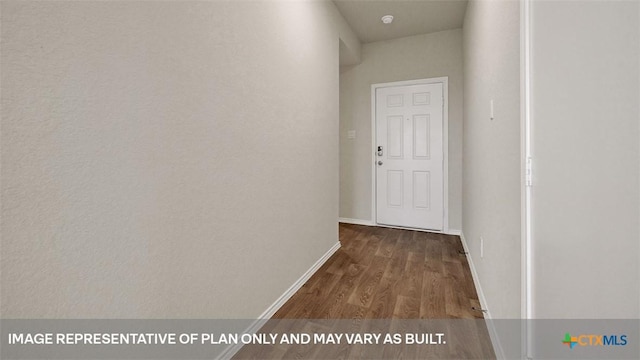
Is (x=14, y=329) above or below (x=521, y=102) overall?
below

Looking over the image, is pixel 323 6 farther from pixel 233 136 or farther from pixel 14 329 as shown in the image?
pixel 14 329

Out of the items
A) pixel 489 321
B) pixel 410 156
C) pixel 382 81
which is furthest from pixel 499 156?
pixel 382 81

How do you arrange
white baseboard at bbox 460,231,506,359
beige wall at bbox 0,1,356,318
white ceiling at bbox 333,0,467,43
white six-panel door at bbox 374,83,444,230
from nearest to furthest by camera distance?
beige wall at bbox 0,1,356,318 < white baseboard at bbox 460,231,506,359 < white ceiling at bbox 333,0,467,43 < white six-panel door at bbox 374,83,444,230

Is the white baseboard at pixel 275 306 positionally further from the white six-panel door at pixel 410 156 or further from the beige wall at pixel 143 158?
the white six-panel door at pixel 410 156

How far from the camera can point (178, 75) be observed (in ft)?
3.66

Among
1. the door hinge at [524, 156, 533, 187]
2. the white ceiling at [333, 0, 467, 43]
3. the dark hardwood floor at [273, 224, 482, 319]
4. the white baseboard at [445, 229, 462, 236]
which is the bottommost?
the dark hardwood floor at [273, 224, 482, 319]

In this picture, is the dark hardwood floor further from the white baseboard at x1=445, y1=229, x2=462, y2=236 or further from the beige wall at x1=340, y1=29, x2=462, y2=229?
the beige wall at x1=340, y1=29, x2=462, y2=229

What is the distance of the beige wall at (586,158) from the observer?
2.51ft

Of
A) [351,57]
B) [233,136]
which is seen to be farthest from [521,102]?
[351,57]

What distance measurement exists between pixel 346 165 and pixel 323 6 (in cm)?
211

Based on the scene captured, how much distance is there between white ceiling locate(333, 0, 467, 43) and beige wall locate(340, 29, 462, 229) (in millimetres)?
178

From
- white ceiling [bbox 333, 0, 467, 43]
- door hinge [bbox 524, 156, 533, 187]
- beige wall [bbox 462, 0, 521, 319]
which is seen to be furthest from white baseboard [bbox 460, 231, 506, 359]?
white ceiling [bbox 333, 0, 467, 43]

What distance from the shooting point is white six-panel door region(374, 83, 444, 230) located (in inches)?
142

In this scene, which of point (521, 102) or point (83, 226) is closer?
point (83, 226)
